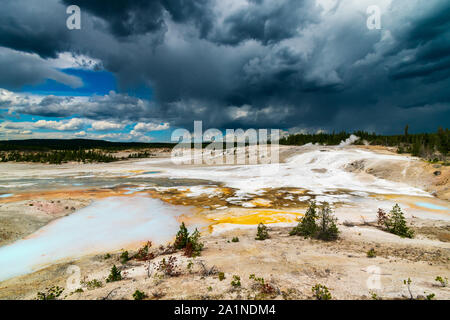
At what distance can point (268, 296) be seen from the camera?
5.21m

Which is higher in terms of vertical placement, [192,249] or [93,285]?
[93,285]

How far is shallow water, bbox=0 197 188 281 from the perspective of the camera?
1016 cm

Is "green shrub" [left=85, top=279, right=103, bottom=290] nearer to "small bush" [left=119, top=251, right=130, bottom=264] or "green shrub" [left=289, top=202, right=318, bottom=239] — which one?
"small bush" [left=119, top=251, right=130, bottom=264]

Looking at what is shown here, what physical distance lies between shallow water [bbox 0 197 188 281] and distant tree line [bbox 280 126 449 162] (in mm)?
48446

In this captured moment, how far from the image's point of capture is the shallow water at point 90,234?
10.2 m

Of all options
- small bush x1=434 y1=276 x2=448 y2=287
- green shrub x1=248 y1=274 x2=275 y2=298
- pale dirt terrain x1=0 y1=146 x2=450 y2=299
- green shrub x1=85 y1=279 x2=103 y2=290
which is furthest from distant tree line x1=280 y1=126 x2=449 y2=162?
green shrub x1=85 y1=279 x2=103 y2=290

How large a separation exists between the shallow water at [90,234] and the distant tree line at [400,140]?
159 ft

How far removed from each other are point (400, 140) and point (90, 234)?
94154 mm

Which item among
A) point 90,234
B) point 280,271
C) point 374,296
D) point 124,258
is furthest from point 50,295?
point 374,296

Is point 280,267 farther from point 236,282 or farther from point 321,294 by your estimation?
point 321,294

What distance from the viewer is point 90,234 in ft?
43.6

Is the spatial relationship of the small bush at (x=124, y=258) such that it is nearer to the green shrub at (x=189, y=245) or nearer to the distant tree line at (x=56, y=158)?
the green shrub at (x=189, y=245)
